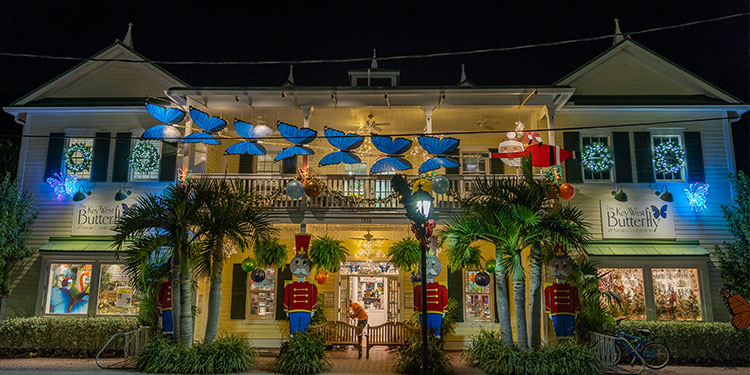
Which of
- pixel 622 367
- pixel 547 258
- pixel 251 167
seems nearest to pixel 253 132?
pixel 251 167

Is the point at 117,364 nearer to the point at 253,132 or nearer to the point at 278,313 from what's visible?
the point at 278,313

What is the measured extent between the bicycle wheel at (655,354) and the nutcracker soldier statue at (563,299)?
5.90 feet

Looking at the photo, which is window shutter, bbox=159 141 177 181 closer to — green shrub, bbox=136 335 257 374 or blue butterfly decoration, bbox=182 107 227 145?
blue butterfly decoration, bbox=182 107 227 145

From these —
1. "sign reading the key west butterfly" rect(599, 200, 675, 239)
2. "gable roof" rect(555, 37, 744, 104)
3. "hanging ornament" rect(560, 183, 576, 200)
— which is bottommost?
"sign reading the key west butterfly" rect(599, 200, 675, 239)

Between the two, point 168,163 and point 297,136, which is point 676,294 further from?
point 168,163

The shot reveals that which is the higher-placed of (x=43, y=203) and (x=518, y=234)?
(x=43, y=203)

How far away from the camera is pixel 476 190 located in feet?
41.7

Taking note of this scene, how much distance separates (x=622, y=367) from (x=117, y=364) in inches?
495

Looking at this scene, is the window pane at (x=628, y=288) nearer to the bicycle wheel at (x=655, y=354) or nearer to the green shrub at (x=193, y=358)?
the bicycle wheel at (x=655, y=354)

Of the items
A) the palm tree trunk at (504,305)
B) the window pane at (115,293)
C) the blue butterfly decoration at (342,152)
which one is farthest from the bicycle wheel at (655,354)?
the window pane at (115,293)

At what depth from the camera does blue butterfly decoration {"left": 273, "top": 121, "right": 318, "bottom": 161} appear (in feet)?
44.2

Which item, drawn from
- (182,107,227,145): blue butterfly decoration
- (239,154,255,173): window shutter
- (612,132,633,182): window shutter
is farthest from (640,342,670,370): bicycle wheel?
(239,154,255,173): window shutter

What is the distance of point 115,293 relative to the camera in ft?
50.0

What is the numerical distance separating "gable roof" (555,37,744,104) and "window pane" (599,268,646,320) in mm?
5862
